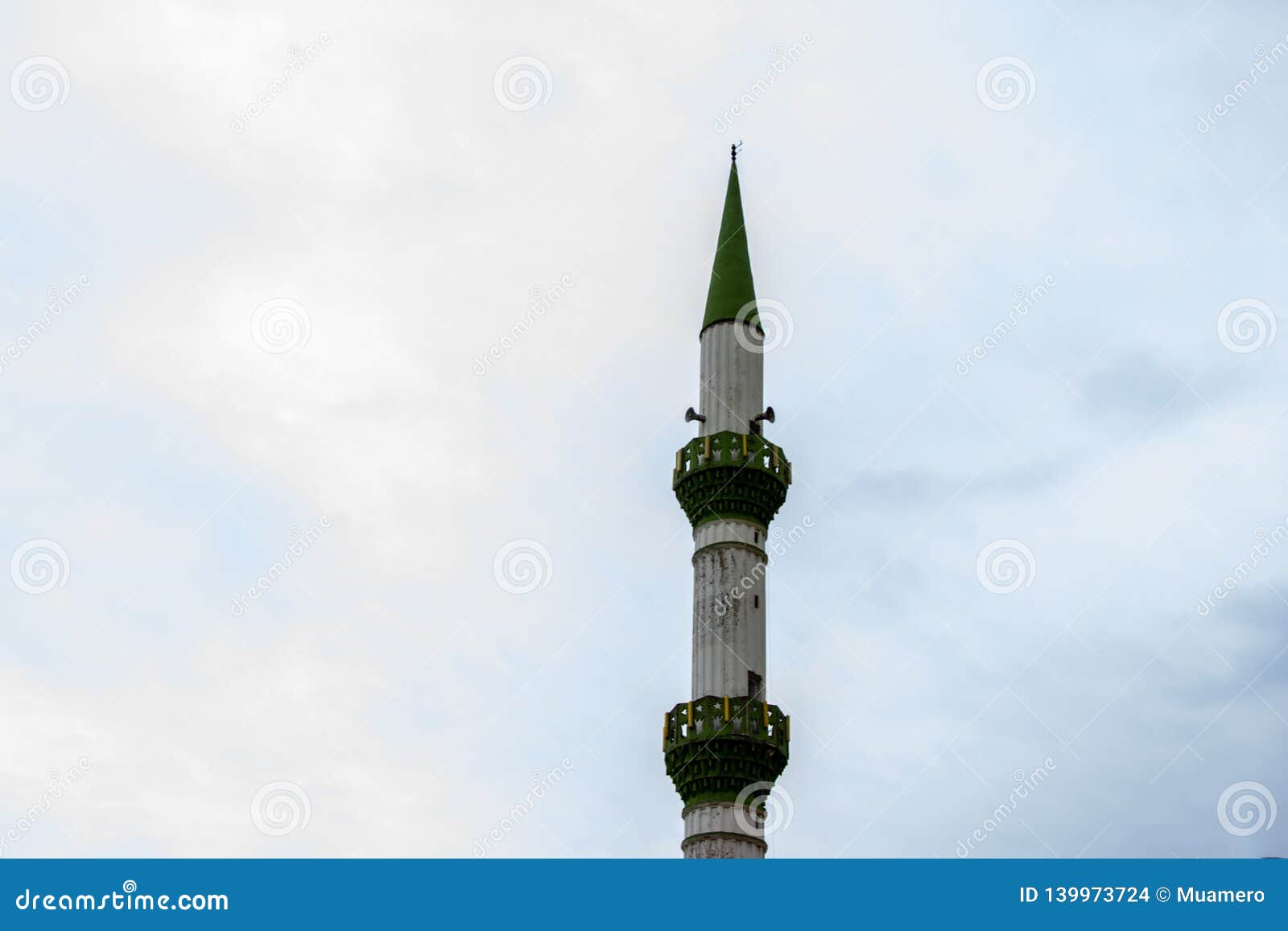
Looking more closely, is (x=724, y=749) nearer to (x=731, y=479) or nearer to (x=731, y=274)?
(x=731, y=479)

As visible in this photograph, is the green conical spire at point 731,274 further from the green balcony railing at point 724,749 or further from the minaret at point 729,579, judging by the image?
the green balcony railing at point 724,749

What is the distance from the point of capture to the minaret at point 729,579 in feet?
151

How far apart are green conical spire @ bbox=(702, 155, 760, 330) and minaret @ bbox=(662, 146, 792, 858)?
0.13ft

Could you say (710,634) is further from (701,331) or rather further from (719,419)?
(701,331)

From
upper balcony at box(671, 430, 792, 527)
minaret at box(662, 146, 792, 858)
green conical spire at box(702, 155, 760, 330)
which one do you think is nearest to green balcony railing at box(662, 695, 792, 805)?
minaret at box(662, 146, 792, 858)

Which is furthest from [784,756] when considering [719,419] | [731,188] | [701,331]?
[731,188]

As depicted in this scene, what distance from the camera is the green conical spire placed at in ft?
174

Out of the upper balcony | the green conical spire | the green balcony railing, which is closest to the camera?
the green balcony railing

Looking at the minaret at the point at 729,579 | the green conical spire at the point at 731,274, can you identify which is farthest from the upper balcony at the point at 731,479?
the green conical spire at the point at 731,274

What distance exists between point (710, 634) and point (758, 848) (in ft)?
20.0

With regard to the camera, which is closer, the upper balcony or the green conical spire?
the upper balcony

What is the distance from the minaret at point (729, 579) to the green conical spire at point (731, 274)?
4cm

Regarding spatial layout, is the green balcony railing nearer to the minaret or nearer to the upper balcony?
the minaret
